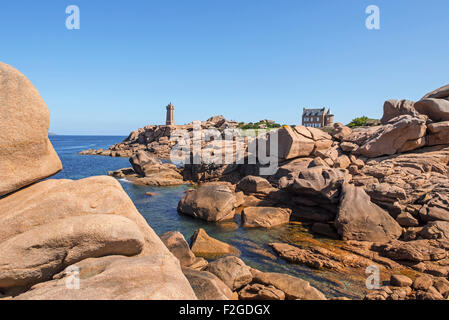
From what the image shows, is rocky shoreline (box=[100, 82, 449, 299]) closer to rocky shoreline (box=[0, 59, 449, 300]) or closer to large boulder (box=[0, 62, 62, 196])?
rocky shoreline (box=[0, 59, 449, 300])

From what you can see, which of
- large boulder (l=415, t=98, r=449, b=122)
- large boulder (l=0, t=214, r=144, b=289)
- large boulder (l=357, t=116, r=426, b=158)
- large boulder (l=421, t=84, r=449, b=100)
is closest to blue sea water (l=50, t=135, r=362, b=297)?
large boulder (l=0, t=214, r=144, b=289)

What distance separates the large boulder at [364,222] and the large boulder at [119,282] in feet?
38.9

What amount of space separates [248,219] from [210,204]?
114 inches

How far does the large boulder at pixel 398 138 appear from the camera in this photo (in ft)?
66.8

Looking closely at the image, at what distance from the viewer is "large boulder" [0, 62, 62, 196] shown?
5.75m

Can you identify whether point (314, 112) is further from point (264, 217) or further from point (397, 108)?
point (264, 217)

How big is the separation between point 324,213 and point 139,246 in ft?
46.6

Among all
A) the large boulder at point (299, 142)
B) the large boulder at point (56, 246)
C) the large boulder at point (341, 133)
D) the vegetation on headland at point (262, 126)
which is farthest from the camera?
the vegetation on headland at point (262, 126)

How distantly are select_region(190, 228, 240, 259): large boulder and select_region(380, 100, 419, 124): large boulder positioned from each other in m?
22.8

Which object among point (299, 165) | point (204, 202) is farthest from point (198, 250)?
point (299, 165)

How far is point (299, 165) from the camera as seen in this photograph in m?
23.8

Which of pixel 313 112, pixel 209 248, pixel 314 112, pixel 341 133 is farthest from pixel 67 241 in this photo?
pixel 313 112

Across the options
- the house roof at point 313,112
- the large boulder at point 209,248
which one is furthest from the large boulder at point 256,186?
the house roof at point 313,112

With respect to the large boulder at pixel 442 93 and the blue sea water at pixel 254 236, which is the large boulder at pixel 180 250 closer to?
the blue sea water at pixel 254 236
